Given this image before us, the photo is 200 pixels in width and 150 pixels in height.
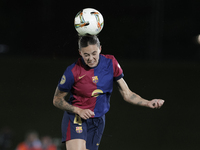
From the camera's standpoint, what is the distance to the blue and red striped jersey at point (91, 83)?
7.65ft

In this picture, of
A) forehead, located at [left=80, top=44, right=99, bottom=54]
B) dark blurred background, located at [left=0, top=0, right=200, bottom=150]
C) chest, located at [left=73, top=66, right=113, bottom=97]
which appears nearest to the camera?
forehead, located at [left=80, top=44, right=99, bottom=54]

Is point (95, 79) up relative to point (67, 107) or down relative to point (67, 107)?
up

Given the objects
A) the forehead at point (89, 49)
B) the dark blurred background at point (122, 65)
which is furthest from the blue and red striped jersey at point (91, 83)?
the dark blurred background at point (122, 65)

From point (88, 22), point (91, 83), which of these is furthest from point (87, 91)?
point (88, 22)

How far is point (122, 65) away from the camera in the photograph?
366 cm

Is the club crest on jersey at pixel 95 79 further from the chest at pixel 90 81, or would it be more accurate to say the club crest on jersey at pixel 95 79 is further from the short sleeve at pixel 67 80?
the short sleeve at pixel 67 80

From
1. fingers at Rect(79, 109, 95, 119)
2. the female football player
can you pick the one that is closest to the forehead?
the female football player

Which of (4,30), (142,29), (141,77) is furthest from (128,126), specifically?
(4,30)

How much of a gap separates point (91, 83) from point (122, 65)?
1349 millimetres

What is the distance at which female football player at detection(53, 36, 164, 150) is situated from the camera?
2301 millimetres

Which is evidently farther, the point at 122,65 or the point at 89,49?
the point at 122,65

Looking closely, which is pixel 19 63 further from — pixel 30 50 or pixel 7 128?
pixel 7 128

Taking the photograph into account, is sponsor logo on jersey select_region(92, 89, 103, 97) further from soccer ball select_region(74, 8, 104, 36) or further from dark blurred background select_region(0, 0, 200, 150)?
dark blurred background select_region(0, 0, 200, 150)

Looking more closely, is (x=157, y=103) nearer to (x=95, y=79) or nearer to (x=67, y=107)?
(x=95, y=79)
